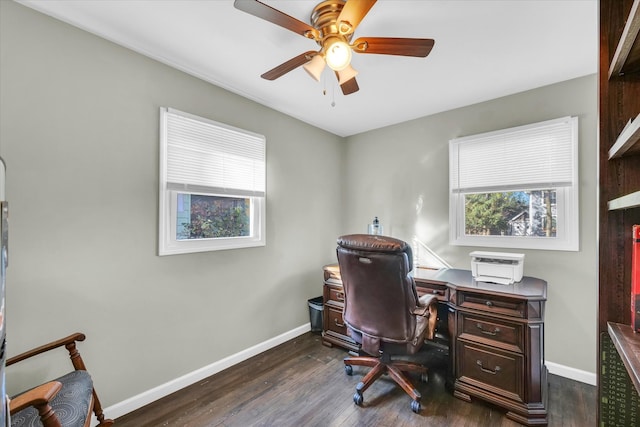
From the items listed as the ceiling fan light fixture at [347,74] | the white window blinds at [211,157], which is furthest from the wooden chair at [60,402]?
the ceiling fan light fixture at [347,74]

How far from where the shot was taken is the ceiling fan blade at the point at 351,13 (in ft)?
4.06

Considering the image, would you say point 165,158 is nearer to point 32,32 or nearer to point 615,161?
point 32,32

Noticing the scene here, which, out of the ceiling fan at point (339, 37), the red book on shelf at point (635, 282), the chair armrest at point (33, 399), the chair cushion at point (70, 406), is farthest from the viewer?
the ceiling fan at point (339, 37)

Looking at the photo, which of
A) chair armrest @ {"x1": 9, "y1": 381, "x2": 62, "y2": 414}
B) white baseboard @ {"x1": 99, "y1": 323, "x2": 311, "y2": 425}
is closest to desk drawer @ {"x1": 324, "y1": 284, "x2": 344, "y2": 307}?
white baseboard @ {"x1": 99, "y1": 323, "x2": 311, "y2": 425}

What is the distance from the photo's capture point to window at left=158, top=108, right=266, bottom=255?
2.08 m

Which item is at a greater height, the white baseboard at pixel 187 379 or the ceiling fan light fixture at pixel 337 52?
the ceiling fan light fixture at pixel 337 52

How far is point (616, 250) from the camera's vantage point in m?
0.88

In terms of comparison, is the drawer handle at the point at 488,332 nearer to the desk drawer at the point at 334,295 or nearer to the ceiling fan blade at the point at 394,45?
the desk drawer at the point at 334,295

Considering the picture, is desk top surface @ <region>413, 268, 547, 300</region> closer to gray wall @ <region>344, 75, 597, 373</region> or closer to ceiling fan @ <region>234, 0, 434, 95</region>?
gray wall @ <region>344, 75, 597, 373</region>

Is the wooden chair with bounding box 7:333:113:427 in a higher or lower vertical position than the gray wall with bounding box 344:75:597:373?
lower

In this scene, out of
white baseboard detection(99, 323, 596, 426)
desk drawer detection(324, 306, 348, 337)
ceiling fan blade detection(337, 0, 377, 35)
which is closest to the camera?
ceiling fan blade detection(337, 0, 377, 35)

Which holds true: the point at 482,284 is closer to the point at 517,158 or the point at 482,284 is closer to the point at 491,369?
the point at 491,369

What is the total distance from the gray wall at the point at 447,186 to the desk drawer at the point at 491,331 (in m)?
0.77

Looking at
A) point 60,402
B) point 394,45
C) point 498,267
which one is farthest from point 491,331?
point 60,402
